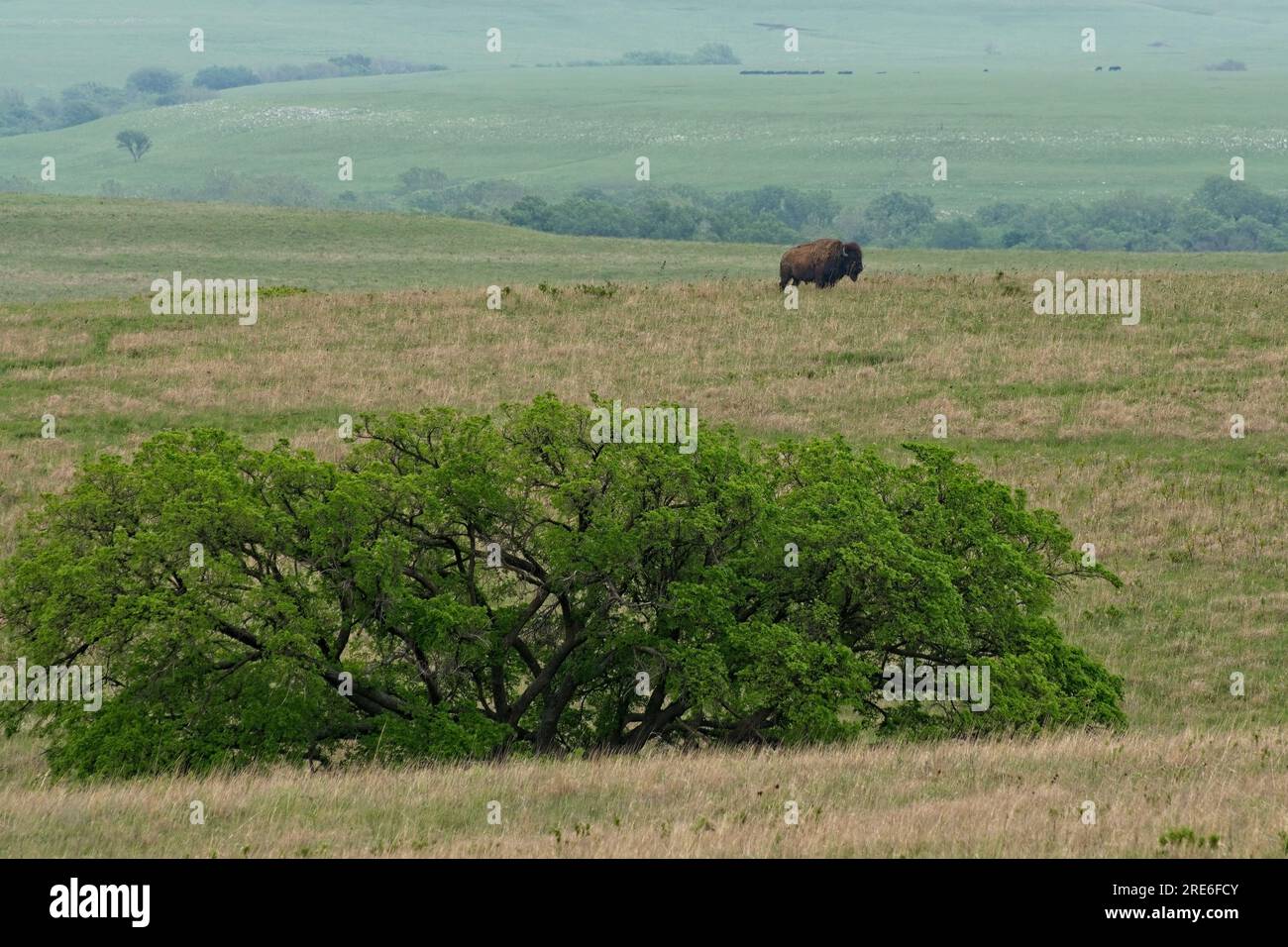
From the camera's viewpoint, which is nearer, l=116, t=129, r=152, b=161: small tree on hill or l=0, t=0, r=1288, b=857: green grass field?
l=0, t=0, r=1288, b=857: green grass field

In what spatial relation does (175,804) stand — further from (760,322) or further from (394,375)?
(760,322)

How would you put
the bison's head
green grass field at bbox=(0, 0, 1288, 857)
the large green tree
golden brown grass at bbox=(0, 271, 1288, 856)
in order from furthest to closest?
the bison's head, the large green tree, green grass field at bbox=(0, 0, 1288, 857), golden brown grass at bbox=(0, 271, 1288, 856)

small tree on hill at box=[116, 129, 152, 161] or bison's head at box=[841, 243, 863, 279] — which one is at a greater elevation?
small tree on hill at box=[116, 129, 152, 161]

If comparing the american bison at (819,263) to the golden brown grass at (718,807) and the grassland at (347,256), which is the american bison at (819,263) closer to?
the grassland at (347,256)

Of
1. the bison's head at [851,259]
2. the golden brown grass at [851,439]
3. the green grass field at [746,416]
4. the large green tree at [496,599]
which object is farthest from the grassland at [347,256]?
the large green tree at [496,599]

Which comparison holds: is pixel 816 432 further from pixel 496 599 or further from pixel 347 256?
pixel 347 256

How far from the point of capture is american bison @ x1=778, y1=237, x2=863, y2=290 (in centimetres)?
5091

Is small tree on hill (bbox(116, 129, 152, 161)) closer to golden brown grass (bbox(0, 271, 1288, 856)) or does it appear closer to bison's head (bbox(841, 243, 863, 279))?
golden brown grass (bbox(0, 271, 1288, 856))

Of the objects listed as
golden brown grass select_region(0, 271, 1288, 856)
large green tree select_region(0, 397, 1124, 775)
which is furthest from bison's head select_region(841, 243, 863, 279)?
large green tree select_region(0, 397, 1124, 775)

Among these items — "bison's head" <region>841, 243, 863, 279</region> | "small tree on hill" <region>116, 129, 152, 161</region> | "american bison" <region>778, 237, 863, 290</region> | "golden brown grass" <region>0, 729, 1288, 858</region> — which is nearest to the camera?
"golden brown grass" <region>0, 729, 1288, 858</region>

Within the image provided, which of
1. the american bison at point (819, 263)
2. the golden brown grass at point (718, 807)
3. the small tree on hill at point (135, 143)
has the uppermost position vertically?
the small tree on hill at point (135, 143)

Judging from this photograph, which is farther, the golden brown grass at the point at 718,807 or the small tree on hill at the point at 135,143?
the small tree on hill at the point at 135,143

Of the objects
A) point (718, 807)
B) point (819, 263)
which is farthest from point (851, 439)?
point (718, 807)

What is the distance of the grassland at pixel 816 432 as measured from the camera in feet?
39.3
